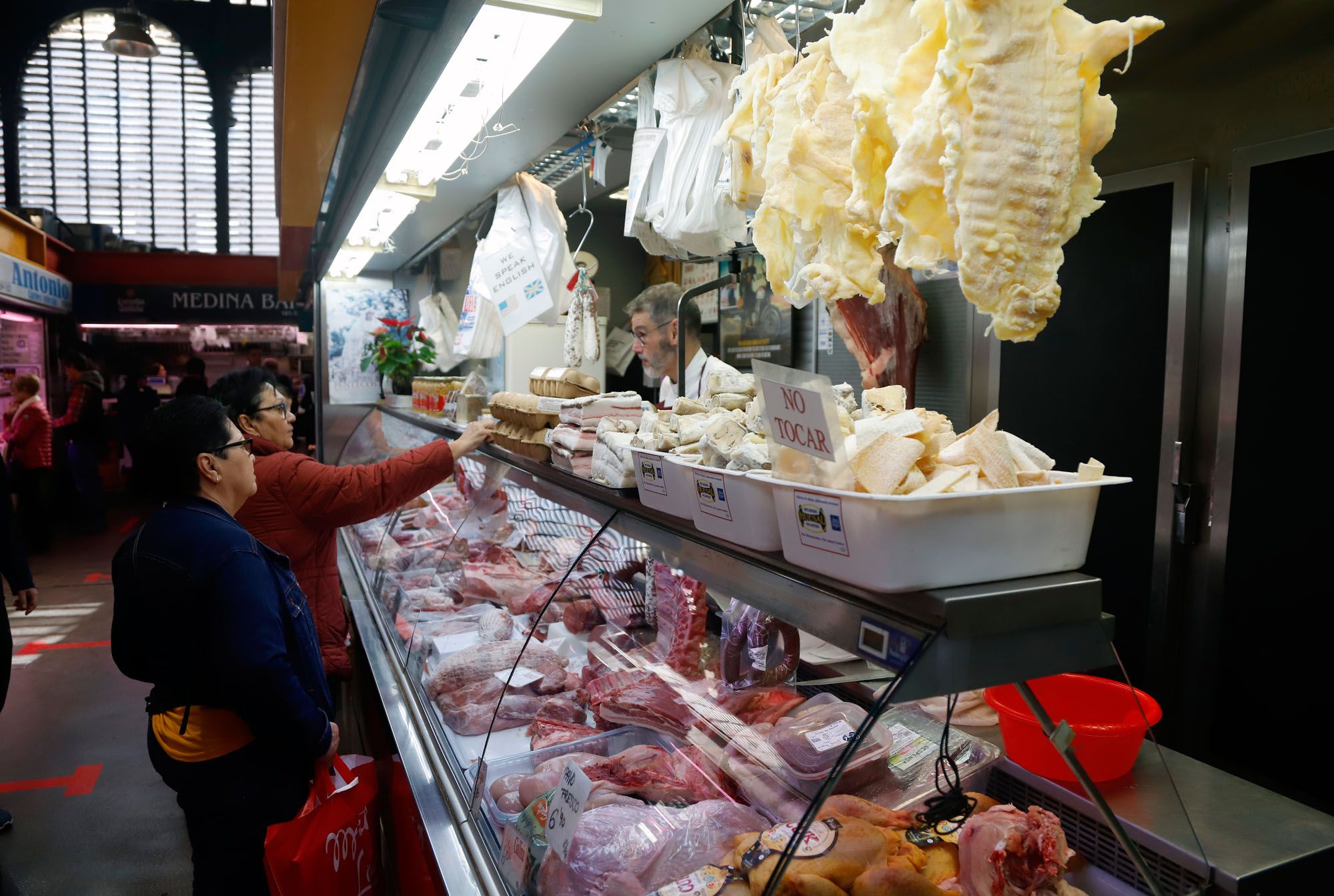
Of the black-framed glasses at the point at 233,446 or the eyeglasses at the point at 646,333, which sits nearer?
the black-framed glasses at the point at 233,446

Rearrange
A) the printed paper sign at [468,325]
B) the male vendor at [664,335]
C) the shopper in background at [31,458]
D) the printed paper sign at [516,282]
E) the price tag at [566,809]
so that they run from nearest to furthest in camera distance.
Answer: the price tag at [566,809] → the printed paper sign at [516,282] → the male vendor at [664,335] → the printed paper sign at [468,325] → the shopper in background at [31,458]

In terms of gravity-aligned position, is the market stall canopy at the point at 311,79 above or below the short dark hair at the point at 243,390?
above

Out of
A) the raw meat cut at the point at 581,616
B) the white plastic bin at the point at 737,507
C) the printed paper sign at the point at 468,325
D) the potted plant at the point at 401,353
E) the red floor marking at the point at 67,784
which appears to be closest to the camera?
the white plastic bin at the point at 737,507

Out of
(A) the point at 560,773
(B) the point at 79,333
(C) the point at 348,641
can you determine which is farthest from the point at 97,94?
(A) the point at 560,773

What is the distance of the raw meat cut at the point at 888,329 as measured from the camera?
1736 mm

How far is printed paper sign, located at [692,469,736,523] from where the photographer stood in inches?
54.1

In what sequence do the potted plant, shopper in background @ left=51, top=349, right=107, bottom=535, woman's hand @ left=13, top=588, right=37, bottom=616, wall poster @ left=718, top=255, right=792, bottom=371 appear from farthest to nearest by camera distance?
shopper in background @ left=51, top=349, right=107, bottom=535, the potted plant, wall poster @ left=718, top=255, right=792, bottom=371, woman's hand @ left=13, top=588, right=37, bottom=616

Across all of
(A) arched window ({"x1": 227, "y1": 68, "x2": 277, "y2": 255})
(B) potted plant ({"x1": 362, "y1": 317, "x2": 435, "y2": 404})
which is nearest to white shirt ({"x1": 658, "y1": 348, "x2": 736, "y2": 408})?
(B) potted plant ({"x1": 362, "y1": 317, "x2": 435, "y2": 404})

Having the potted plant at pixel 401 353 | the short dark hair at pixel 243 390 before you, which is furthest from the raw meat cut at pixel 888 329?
the potted plant at pixel 401 353

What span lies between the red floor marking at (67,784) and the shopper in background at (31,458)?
557cm

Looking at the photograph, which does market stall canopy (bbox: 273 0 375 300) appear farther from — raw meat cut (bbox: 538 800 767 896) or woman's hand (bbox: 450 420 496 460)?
raw meat cut (bbox: 538 800 767 896)

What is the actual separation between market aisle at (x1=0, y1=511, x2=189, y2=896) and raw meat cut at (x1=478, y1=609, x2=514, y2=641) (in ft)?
5.53

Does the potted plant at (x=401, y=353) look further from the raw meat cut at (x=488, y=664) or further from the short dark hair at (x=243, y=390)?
the raw meat cut at (x=488, y=664)

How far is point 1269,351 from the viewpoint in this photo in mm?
2885
